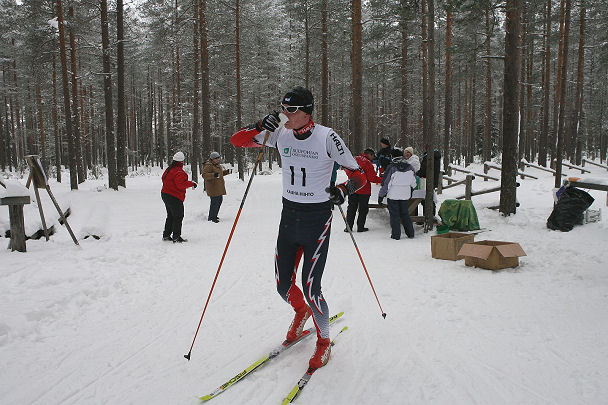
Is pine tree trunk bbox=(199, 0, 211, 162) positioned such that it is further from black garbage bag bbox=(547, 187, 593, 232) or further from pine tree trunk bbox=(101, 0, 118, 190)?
black garbage bag bbox=(547, 187, 593, 232)

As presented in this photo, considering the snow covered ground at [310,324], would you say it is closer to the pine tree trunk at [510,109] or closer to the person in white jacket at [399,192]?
the person in white jacket at [399,192]

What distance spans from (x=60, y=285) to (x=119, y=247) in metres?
2.75

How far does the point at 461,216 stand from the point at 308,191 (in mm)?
6942

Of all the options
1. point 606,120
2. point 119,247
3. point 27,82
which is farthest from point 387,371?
point 606,120

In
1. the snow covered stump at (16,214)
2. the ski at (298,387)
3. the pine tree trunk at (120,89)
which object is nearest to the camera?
the ski at (298,387)

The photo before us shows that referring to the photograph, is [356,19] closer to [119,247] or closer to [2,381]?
[119,247]

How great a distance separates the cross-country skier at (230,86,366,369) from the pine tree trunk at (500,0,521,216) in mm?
8367

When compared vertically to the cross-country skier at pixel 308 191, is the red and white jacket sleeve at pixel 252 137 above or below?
above

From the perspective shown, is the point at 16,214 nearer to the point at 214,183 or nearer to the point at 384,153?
the point at 214,183

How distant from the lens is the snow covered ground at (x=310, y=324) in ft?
10.2

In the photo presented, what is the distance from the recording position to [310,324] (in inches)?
179

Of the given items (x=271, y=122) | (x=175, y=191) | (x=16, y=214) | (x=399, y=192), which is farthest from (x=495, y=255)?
(x=16, y=214)

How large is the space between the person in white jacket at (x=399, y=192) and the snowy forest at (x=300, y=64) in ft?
5.52

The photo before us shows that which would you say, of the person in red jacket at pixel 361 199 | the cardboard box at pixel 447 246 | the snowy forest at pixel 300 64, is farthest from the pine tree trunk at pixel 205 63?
the cardboard box at pixel 447 246
